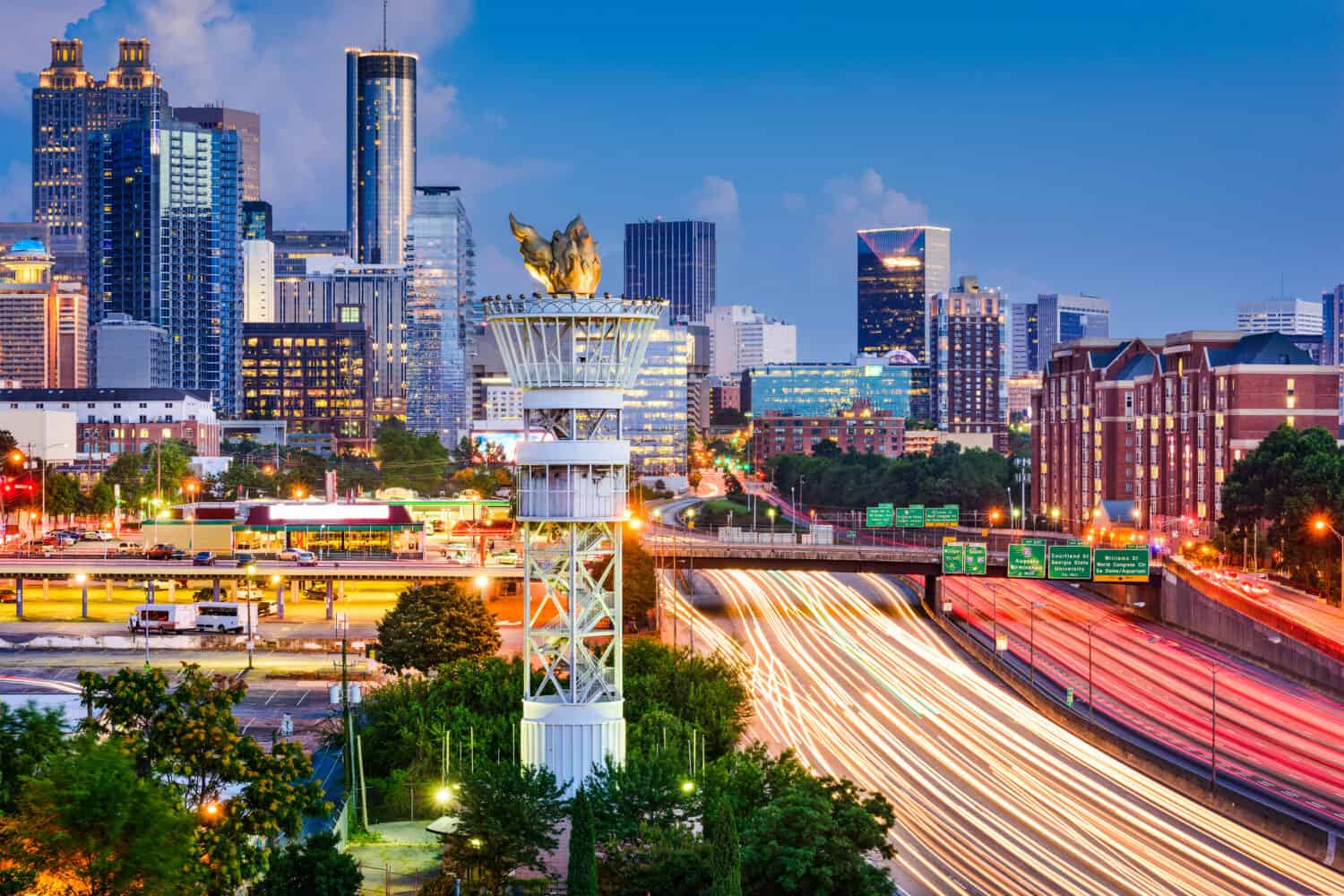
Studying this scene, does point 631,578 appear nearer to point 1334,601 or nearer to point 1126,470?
point 1334,601

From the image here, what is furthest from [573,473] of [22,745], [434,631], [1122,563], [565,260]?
[1122,563]

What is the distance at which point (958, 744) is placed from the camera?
7544 cm

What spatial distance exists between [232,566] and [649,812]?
75309mm

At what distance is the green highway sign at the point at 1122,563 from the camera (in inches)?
4001

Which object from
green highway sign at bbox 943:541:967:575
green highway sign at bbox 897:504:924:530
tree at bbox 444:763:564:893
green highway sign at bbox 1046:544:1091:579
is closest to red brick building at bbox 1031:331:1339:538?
green highway sign at bbox 897:504:924:530

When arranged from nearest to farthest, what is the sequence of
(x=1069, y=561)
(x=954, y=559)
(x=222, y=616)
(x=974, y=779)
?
(x=974, y=779), (x=1069, y=561), (x=222, y=616), (x=954, y=559)

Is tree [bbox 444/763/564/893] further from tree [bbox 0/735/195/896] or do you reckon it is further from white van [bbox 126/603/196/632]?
white van [bbox 126/603/196/632]

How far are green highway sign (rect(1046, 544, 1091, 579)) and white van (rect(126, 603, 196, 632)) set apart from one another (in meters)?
53.6

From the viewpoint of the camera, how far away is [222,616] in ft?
355

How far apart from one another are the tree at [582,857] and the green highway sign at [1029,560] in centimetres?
6629

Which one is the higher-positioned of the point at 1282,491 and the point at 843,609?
the point at 1282,491

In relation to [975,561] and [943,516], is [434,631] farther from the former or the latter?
[943,516]

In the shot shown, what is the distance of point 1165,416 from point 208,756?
132120 mm

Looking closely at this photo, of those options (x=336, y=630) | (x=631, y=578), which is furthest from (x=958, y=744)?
(x=336, y=630)
